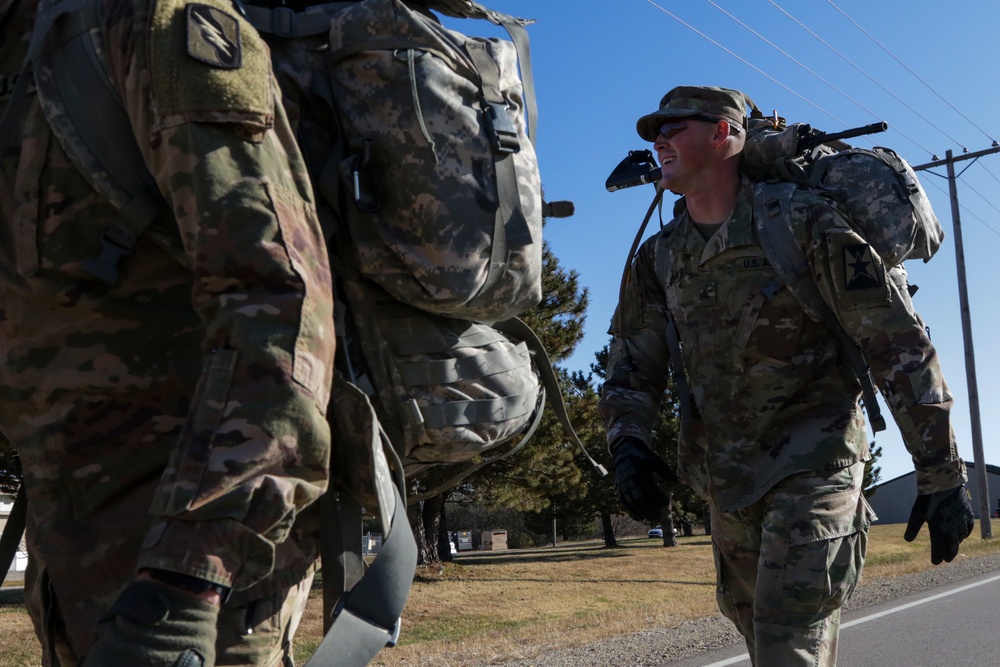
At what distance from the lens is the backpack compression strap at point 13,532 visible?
7.16ft

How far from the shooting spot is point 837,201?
4.41 m

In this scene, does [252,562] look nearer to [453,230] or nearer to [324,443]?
[324,443]

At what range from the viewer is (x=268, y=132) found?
189cm

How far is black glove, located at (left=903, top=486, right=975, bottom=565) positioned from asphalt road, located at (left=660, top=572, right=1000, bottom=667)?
10.2ft

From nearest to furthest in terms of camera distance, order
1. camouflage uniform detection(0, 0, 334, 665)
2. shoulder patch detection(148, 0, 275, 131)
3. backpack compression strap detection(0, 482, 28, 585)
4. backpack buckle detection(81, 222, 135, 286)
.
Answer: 1. camouflage uniform detection(0, 0, 334, 665)
2. shoulder patch detection(148, 0, 275, 131)
3. backpack buckle detection(81, 222, 135, 286)
4. backpack compression strap detection(0, 482, 28, 585)

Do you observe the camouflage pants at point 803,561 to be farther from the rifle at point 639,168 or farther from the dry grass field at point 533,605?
the dry grass field at point 533,605

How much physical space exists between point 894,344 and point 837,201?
66cm

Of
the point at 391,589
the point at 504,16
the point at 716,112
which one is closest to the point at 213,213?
the point at 391,589

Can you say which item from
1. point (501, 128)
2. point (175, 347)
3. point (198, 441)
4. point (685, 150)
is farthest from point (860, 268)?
point (198, 441)

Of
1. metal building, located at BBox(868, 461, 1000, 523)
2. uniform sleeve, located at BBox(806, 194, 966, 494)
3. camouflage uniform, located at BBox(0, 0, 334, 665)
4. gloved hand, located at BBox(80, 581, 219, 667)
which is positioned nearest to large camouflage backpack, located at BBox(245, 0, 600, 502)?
camouflage uniform, located at BBox(0, 0, 334, 665)

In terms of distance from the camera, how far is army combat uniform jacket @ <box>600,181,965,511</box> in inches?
161

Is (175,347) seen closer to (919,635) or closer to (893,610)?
(919,635)

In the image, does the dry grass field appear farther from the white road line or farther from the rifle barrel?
the rifle barrel

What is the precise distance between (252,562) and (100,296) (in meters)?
0.65
